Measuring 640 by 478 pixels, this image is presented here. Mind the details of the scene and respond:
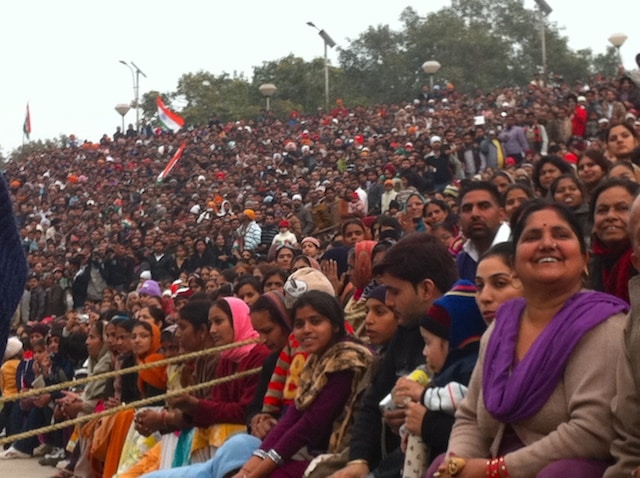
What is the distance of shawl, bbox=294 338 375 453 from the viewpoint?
17.0ft

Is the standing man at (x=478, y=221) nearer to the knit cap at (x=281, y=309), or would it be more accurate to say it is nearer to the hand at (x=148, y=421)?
the knit cap at (x=281, y=309)

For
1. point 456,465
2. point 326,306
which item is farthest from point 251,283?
point 456,465

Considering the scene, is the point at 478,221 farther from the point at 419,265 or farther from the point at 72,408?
the point at 72,408

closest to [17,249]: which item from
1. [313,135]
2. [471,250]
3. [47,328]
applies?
[471,250]

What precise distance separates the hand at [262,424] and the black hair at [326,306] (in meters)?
0.60

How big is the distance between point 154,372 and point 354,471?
11.3 ft

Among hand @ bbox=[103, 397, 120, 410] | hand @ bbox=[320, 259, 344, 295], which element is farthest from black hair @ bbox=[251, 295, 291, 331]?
hand @ bbox=[103, 397, 120, 410]

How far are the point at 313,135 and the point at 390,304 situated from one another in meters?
25.5

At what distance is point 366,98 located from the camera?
5788cm

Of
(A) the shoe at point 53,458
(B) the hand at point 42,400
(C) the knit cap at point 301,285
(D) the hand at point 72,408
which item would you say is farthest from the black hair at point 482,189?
(A) the shoe at point 53,458

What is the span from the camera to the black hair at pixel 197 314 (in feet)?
23.5

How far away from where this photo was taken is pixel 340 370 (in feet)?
17.1

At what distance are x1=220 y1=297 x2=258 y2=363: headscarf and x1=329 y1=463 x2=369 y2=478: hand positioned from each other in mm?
2124

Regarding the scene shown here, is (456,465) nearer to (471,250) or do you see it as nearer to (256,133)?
(471,250)
